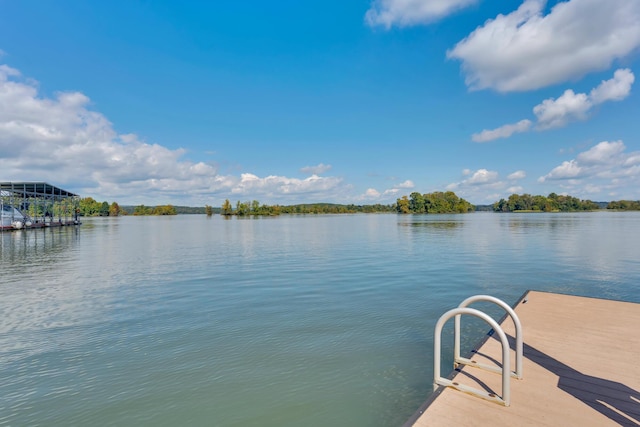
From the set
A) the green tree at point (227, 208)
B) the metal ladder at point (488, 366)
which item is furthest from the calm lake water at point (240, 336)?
the green tree at point (227, 208)

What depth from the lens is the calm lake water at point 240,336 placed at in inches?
223

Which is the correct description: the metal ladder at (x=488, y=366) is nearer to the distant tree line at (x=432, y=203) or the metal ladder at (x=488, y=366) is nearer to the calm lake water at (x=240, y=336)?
the calm lake water at (x=240, y=336)

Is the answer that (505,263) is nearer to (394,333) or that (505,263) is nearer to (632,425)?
(394,333)

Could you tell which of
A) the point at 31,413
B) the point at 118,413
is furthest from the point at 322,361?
the point at 31,413

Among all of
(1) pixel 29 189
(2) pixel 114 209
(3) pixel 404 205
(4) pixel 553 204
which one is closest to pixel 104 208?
(2) pixel 114 209

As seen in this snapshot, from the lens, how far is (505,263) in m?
19.5

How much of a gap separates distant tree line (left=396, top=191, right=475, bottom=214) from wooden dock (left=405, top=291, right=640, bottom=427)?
190759 millimetres

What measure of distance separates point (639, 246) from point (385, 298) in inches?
1081

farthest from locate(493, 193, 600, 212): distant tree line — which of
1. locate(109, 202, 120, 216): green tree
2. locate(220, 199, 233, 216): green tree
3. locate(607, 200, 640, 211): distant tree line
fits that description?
locate(109, 202, 120, 216): green tree

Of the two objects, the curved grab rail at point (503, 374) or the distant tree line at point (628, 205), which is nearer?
the curved grab rail at point (503, 374)

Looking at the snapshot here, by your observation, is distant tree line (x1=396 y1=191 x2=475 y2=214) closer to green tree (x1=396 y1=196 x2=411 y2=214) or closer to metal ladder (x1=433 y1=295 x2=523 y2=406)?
green tree (x1=396 y1=196 x2=411 y2=214)

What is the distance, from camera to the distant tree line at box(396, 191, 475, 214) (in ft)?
619

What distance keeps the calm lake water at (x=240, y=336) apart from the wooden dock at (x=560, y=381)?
1.23 meters

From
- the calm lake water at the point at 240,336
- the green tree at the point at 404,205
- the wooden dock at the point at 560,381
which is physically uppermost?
the green tree at the point at 404,205
